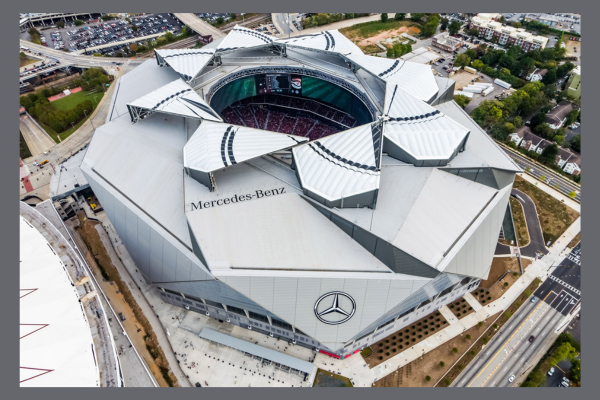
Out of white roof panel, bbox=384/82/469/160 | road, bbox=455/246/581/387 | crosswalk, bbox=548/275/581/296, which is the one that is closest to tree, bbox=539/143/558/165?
road, bbox=455/246/581/387

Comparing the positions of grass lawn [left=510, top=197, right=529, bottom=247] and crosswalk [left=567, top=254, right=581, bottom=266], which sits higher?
grass lawn [left=510, top=197, right=529, bottom=247]

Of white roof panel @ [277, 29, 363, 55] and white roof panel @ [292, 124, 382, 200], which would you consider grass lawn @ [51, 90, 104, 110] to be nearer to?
white roof panel @ [277, 29, 363, 55]

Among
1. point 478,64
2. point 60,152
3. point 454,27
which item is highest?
point 454,27

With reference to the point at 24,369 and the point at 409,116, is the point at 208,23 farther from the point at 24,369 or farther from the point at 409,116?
the point at 24,369

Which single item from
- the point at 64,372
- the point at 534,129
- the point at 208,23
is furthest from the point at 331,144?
the point at 208,23

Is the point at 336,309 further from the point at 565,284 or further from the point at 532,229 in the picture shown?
the point at 532,229

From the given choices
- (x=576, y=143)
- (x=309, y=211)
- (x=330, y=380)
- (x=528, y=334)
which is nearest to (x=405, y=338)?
(x=330, y=380)

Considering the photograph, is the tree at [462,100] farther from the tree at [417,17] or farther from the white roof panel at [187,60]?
the white roof panel at [187,60]
